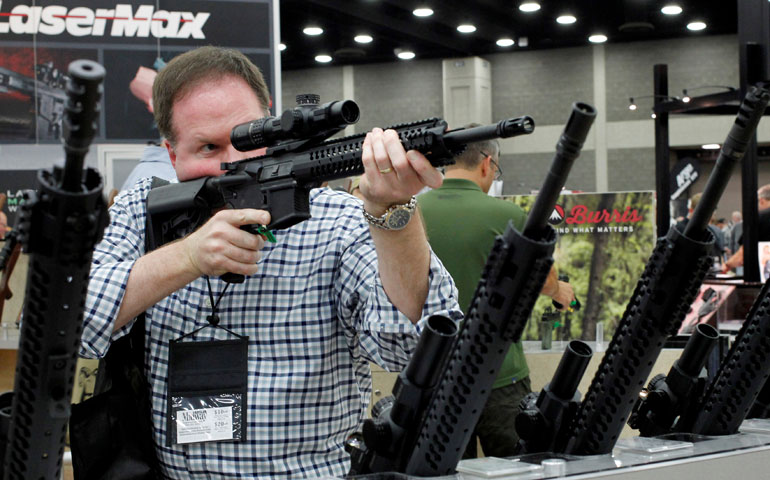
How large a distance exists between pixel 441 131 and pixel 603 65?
14.4 metres

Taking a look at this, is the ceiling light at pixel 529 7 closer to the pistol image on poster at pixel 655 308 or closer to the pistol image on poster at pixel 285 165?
the pistol image on poster at pixel 285 165

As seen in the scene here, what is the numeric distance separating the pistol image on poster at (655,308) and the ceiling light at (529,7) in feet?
37.8

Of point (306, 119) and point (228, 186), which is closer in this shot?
point (306, 119)

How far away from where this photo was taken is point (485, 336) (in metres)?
0.78

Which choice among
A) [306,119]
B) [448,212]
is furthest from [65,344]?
[448,212]

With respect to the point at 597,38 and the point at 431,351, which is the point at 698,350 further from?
the point at 597,38

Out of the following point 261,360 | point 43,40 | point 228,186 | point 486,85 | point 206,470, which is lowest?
point 206,470

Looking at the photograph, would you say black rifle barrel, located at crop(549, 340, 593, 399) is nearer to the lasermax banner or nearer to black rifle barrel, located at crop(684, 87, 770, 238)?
black rifle barrel, located at crop(684, 87, 770, 238)

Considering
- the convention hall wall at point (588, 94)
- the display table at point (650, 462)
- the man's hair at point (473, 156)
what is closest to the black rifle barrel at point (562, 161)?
the display table at point (650, 462)

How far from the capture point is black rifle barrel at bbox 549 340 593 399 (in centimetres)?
93

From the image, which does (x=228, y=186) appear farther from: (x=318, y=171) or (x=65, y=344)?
(x=65, y=344)

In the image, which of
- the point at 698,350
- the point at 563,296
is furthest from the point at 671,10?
the point at 698,350

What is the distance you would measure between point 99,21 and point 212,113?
8.64 feet

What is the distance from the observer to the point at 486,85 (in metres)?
15.1
